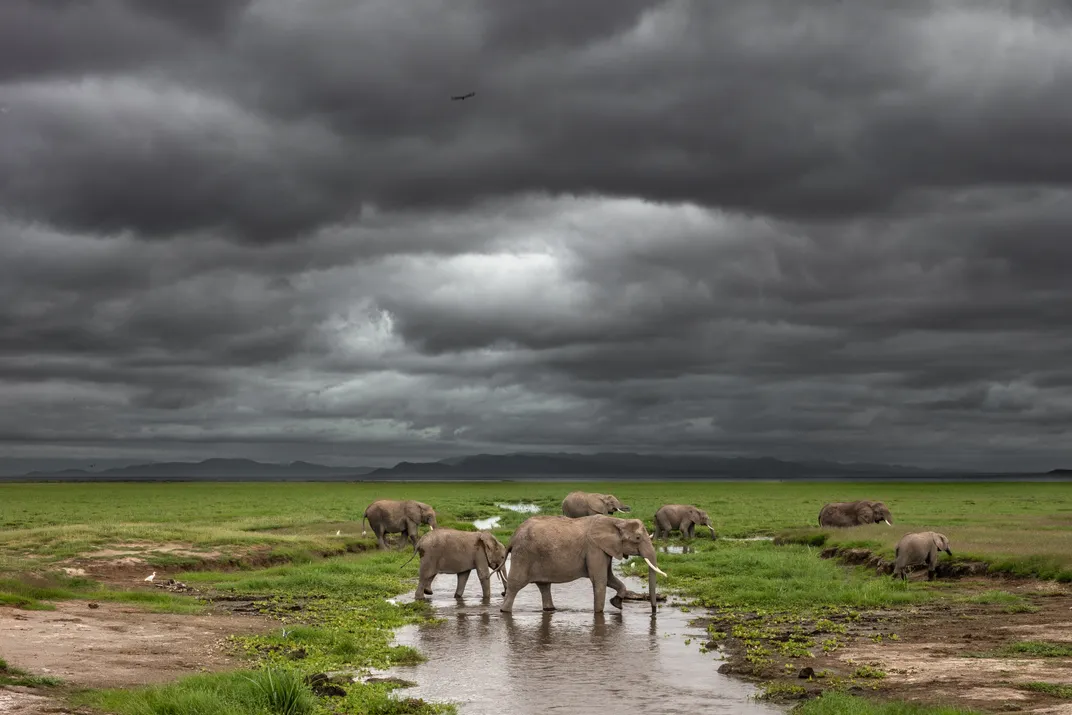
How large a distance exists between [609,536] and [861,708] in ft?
40.3

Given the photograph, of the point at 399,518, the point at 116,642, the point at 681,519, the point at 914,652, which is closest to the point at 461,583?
the point at 116,642

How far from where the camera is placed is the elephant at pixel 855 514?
52125 millimetres

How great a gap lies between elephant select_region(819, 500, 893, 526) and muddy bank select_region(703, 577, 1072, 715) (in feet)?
84.3

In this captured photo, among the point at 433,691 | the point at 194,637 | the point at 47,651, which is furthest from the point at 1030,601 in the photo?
the point at 47,651

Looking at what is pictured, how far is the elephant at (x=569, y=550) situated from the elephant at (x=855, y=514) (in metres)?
30.1

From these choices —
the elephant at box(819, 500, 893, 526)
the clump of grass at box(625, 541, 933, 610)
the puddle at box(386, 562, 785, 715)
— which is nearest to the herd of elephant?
the puddle at box(386, 562, 785, 715)

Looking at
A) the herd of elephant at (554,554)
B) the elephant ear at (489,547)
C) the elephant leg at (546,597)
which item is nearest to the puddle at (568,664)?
the elephant leg at (546,597)

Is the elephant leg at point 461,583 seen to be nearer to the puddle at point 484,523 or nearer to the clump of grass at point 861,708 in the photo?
the clump of grass at point 861,708

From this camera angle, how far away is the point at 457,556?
2805 cm

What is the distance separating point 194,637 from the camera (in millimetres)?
20016

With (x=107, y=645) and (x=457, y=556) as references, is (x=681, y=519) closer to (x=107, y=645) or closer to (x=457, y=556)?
(x=457, y=556)

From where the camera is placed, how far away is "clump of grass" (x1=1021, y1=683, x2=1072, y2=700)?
46.6 feet

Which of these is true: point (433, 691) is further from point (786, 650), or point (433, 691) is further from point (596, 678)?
point (786, 650)

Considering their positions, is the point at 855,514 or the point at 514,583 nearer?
the point at 514,583
